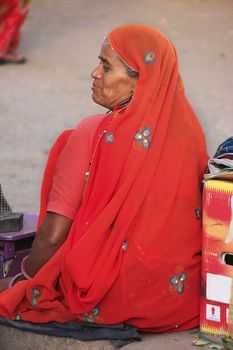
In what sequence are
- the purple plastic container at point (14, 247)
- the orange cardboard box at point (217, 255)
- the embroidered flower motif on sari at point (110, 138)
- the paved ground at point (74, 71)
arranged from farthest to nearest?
the paved ground at point (74, 71) → the purple plastic container at point (14, 247) → the embroidered flower motif on sari at point (110, 138) → the orange cardboard box at point (217, 255)

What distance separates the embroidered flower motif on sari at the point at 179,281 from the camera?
3.34m

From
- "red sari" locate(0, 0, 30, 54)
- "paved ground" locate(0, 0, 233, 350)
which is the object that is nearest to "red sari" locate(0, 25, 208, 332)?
"paved ground" locate(0, 0, 233, 350)

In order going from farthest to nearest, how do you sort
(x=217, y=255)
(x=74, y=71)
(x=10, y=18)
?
(x=10, y=18)
(x=74, y=71)
(x=217, y=255)

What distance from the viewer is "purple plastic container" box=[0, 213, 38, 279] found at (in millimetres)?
3689

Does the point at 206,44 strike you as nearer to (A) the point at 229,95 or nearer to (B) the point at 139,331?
(A) the point at 229,95

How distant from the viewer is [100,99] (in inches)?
137

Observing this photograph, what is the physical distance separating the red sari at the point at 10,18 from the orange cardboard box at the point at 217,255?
6.48 m

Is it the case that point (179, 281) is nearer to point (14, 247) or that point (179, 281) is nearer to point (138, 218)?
point (138, 218)

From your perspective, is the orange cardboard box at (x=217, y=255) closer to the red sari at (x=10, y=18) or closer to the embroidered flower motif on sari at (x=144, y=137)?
the embroidered flower motif on sari at (x=144, y=137)

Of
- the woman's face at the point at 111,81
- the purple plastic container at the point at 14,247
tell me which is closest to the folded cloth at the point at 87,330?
the purple plastic container at the point at 14,247

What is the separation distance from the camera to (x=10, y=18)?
9477 mm

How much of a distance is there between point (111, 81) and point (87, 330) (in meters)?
0.94

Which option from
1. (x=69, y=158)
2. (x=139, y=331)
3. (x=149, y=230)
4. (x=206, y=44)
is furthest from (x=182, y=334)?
(x=206, y=44)

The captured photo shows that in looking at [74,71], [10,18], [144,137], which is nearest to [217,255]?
[144,137]
